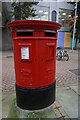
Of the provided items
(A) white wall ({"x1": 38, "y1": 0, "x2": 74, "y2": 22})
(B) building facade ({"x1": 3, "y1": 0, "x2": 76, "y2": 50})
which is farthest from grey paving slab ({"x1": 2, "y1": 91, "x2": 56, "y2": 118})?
(A) white wall ({"x1": 38, "y1": 0, "x2": 74, "y2": 22})

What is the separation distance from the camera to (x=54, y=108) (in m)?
2.75

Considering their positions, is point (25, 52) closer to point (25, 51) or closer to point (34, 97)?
point (25, 51)

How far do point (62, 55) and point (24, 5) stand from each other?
7834 millimetres

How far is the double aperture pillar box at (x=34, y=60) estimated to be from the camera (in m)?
2.19

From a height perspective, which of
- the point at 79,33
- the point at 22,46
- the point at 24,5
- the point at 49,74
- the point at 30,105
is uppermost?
the point at 24,5

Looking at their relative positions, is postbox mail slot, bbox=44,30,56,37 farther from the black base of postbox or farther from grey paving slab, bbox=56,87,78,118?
grey paving slab, bbox=56,87,78,118

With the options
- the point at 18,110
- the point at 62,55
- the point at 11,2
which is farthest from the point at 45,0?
the point at 18,110

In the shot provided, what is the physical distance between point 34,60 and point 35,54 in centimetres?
12

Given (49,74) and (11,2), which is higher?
(11,2)

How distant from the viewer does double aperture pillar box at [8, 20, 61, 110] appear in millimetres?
2186

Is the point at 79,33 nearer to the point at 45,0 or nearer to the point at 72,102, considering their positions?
the point at 45,0

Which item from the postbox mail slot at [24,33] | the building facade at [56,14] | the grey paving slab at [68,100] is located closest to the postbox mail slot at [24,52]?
the postbox mail slot at [24,33]

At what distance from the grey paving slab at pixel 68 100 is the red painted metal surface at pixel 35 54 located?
2.82 feet

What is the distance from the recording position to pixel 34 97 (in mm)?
2434
